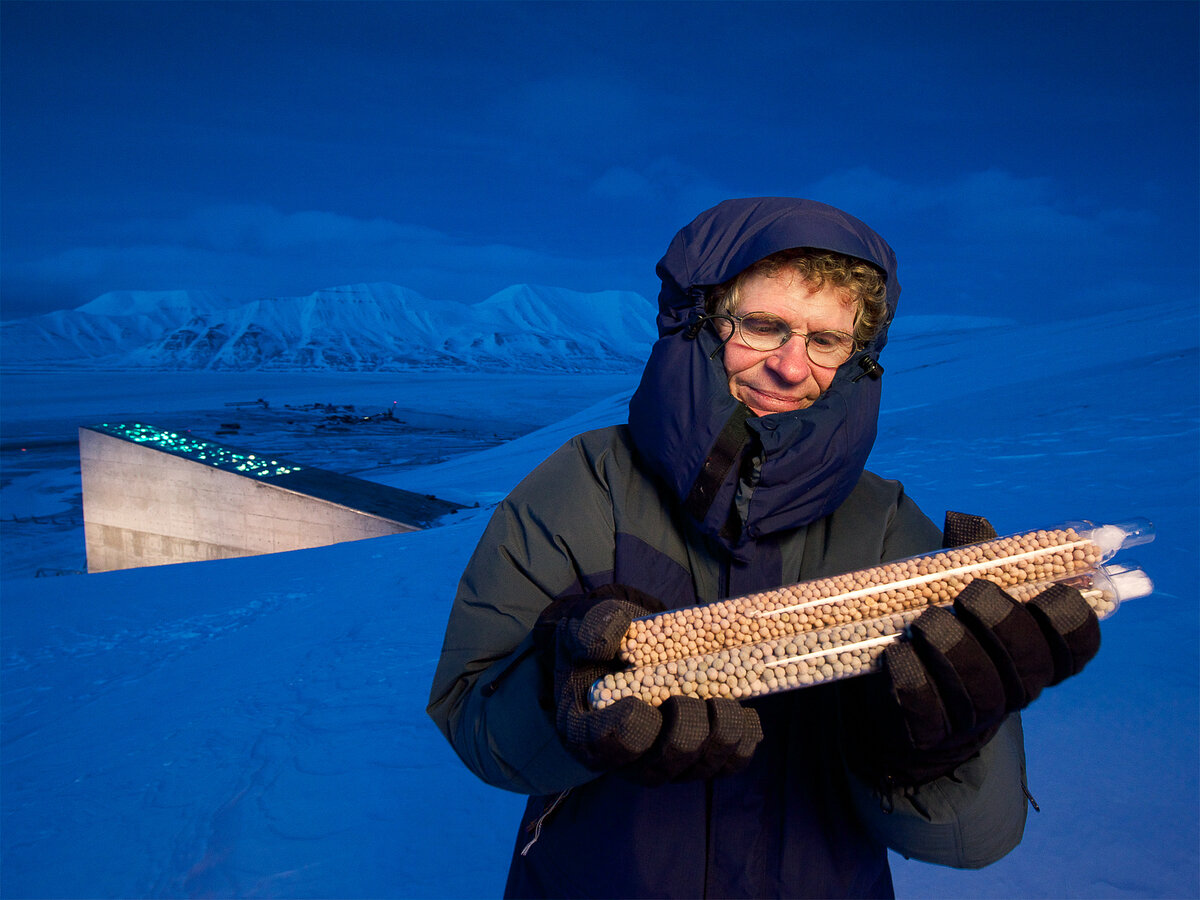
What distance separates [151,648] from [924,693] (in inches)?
180

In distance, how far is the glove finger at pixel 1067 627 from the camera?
888mm

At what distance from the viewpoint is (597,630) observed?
95 centimetres

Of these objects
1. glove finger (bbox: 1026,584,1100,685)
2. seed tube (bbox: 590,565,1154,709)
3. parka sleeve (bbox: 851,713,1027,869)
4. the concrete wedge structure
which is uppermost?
glove finger (bbox: 1026,584,1100,685)

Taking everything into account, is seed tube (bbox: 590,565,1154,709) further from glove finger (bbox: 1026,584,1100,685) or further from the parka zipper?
→ the parka zipper

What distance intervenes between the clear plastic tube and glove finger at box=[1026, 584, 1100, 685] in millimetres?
77

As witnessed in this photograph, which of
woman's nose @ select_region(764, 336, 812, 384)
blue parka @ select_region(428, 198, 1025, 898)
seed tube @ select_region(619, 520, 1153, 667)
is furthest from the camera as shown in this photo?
woman's nose @ select_region(764, 336, 812, 384)

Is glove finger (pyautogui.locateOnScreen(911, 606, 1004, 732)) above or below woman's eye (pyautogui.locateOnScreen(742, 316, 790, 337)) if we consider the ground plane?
below

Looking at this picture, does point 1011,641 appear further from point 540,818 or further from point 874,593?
point 540,818

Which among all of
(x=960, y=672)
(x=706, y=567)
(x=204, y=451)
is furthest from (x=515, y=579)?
(x=204, y=451)

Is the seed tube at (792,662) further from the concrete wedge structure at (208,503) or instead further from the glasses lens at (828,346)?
the concrete wedge structure at (208,503)

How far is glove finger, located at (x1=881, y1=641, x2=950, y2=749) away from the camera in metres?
0.89

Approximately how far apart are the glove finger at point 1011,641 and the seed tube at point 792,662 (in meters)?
0.08

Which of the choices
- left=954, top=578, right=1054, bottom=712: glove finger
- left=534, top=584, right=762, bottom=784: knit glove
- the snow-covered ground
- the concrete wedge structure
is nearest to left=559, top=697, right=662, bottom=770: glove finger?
left=534, top=584, right=762, bottom=784: knit glove

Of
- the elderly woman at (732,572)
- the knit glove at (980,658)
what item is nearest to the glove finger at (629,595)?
the elderly woman at (732,572)
